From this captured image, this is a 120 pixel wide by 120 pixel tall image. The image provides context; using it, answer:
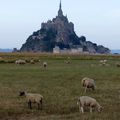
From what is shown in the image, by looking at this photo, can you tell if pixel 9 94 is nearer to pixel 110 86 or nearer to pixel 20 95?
pixel 20 95

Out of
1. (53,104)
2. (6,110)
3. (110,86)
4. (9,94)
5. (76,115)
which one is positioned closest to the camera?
(76,115)

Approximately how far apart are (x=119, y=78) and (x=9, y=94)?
17215 mm

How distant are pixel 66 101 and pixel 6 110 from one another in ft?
14.2

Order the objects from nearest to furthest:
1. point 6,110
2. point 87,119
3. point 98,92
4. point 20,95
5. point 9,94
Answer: point 87,119
point 6,110
point 20,95
point 9,94
point 98,92

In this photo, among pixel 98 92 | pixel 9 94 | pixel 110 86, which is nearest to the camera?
pixel 9 94

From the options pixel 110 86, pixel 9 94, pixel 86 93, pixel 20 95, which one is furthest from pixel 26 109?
pixel 110 86

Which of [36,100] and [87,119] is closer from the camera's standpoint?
[87,119]

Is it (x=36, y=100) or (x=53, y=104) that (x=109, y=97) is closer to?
(x=53, y=104)

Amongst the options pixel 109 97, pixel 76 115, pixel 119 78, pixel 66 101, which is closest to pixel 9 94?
pixel 66 101

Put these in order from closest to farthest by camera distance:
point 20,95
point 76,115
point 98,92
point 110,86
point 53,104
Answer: point 76,115 < point 53,104 < point 20,95 < point 98,92 < point 110,86

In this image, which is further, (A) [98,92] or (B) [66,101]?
(A) [98,92]

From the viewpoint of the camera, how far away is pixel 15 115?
19984 mm

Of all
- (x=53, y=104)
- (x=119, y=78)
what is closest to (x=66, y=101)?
(x=53, y=104)

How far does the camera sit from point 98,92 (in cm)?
2892
